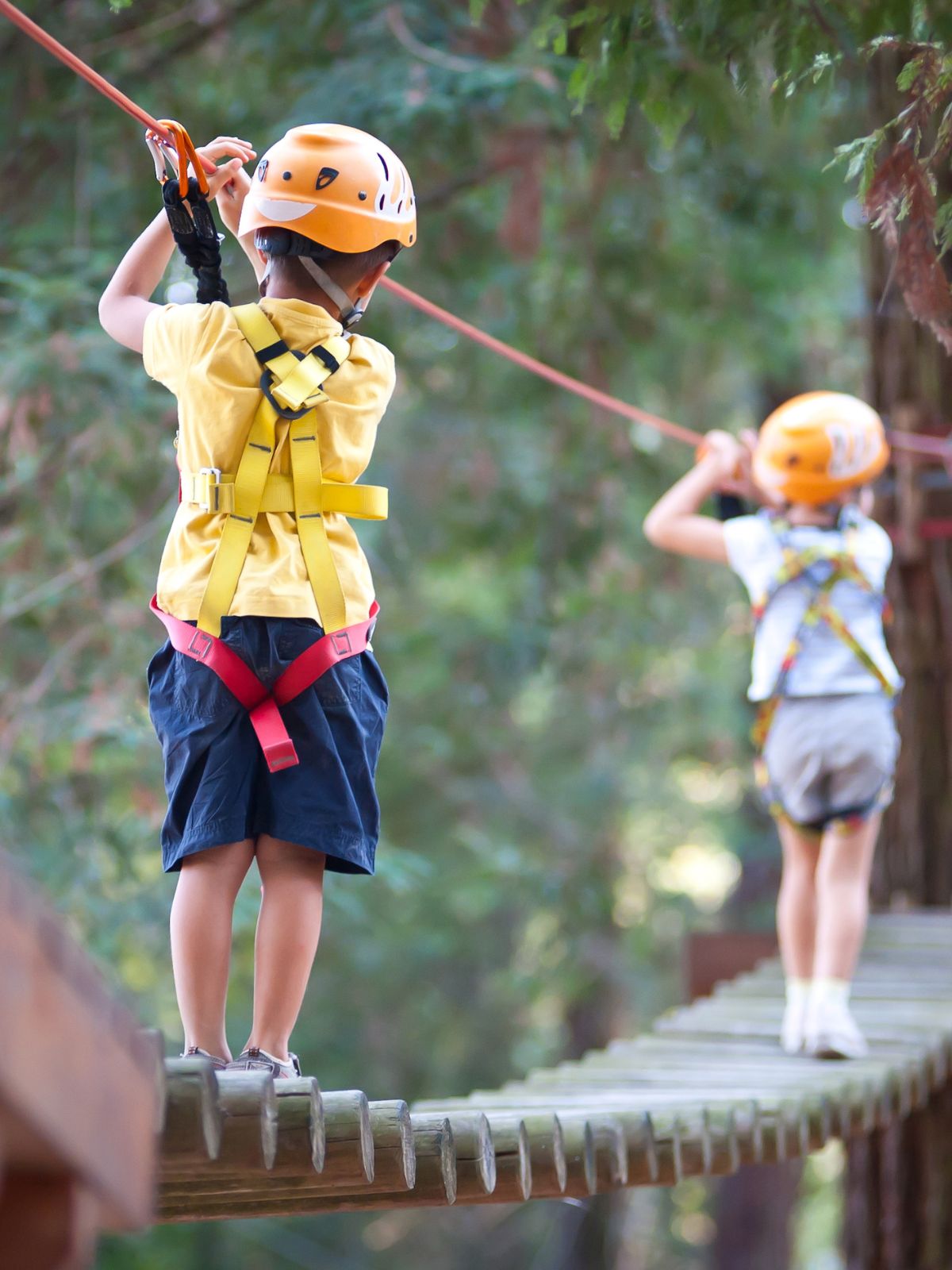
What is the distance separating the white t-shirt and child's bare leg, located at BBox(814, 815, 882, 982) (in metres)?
0.40

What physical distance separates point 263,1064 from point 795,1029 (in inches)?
93.1

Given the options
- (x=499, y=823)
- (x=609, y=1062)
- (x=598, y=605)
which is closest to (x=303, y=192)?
(x=609, y=1062)

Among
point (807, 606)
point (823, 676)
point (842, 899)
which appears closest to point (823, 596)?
point (807, 606)

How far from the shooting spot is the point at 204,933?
2.56m

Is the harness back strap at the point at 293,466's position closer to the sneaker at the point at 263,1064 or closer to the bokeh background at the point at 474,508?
the sneaker at the point at 263,1064

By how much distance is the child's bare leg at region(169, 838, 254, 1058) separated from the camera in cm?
256

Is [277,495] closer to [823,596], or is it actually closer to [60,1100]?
[60,1100]

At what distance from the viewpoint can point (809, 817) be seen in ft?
14.8

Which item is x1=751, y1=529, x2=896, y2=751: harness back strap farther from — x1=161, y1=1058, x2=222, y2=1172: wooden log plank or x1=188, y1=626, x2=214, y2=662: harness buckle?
x1=161, y1=1058, x2=222, y2=1172: wooden log plank

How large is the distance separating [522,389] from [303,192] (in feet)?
18.8

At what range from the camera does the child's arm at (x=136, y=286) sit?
2.80m

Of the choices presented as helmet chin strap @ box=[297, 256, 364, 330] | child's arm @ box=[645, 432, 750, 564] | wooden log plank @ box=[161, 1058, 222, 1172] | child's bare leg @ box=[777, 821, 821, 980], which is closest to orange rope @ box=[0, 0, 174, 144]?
helmet chin strap @ box=[297, 256, 364, 330]

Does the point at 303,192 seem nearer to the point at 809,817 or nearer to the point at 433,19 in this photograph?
the point at 809,817

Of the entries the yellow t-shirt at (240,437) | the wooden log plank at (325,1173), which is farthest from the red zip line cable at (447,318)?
the wooden log plank at (325,1173)
